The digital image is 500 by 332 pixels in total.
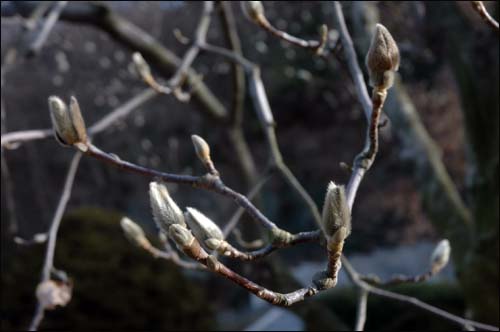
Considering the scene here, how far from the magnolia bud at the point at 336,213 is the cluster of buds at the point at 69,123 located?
458 mm

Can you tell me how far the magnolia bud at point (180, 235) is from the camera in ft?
2.58

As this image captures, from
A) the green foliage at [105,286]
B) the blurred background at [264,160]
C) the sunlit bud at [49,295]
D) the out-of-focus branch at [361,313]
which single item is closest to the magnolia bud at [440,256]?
the out-of-focus branch at [361,313]

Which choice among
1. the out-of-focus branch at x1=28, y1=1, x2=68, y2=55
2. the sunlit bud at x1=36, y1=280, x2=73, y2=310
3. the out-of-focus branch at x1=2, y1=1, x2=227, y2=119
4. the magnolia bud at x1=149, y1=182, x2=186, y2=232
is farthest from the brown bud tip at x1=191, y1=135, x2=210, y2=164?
the out-of-focus branch at x1=2, y1=1, x2=227, y2=119

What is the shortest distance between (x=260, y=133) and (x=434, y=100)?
6.43 feet

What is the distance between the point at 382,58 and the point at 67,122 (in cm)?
49

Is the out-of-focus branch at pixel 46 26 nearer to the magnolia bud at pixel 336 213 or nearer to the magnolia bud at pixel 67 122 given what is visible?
the magnolia bud at pixel 67 122

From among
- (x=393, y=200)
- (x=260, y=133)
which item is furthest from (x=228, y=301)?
(x=393, y=200)

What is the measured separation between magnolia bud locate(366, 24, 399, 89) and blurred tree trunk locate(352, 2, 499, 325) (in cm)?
123

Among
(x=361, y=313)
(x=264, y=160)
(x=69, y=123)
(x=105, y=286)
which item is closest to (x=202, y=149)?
(x=69, y=123)

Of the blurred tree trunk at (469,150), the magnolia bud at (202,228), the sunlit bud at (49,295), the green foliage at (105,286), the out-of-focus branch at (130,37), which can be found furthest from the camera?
the green foliage at (105,286)

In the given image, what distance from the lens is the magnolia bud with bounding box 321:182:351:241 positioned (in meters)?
0.78

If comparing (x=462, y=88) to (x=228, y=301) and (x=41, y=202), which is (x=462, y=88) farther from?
(x=41, y=202)

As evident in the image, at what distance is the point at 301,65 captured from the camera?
19.1 ft

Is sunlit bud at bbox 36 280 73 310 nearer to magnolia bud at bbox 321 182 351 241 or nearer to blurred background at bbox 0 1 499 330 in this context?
blurred background at bbox 0 1 499 330
